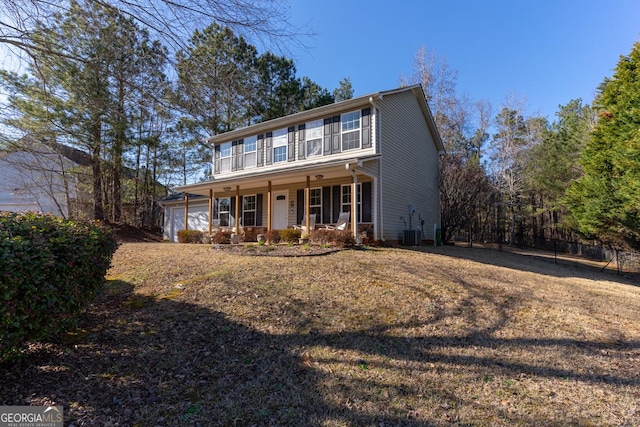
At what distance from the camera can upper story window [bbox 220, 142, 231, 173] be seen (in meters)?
17.0

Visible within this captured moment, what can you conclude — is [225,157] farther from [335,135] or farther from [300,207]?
[335,135]

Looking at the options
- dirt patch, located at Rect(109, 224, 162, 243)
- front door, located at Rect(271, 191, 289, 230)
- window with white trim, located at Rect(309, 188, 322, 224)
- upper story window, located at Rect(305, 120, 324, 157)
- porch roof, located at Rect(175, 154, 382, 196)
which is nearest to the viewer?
porch roof, located at Rect(175, 154, 382, 196)

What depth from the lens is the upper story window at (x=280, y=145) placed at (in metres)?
14.9

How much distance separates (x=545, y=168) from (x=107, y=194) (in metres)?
34.0

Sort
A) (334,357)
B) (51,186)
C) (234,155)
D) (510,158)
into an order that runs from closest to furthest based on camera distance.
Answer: (334,357) < (51,186) < (234,155) < (510,158)

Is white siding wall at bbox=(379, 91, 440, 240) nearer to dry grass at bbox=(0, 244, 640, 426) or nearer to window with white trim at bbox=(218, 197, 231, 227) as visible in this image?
dry grass at bbox=(0, 244, 640, 426)

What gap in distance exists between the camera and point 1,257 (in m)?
2.64

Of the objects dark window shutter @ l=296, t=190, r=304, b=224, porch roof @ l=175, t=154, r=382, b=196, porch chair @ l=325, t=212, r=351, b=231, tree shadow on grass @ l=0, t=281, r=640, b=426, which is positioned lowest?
tree shadow on grass @ l=0, t=281, r=640, b=426

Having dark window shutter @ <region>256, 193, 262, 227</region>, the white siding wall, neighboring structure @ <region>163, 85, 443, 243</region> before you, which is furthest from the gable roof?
dark window shutter @ <region>256, 193, 262, 227</region>

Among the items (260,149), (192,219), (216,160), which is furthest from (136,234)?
(260,149)

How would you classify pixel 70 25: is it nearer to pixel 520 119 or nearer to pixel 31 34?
pixel 31 34

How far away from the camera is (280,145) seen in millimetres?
15000

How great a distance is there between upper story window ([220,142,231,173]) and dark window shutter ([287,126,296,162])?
4.15 meters

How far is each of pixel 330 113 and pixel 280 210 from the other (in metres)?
5.02
